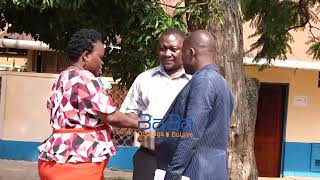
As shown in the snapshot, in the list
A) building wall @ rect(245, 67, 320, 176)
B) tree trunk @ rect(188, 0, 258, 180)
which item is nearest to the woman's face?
tree trunk @ rect(188, 0, 258, 180)

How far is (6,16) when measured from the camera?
5.62 metres

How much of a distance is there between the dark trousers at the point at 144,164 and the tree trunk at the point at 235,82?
4.10 ft

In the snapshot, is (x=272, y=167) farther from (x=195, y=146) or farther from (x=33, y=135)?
(x=195, y=146)

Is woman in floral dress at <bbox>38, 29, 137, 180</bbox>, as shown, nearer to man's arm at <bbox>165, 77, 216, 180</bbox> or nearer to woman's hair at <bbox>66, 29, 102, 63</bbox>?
woman's hair at <bbox>66, 29, 102, 63</bbox>

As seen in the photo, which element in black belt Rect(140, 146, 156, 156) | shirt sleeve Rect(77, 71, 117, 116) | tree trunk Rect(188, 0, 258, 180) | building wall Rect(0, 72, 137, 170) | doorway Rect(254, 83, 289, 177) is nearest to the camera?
shirt sleeve Rect(77, 71, 117, 116)

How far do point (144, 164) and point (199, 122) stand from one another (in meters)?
0.86

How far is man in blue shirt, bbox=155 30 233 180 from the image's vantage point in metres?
2.61

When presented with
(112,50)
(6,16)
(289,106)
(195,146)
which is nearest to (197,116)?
(195,146)

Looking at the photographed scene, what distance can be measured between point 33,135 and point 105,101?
21.8 feet

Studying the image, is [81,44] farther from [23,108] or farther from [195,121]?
[23,108]

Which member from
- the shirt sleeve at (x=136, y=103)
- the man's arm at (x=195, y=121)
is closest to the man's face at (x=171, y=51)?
the shirt sleeve at (x=136, y=103)

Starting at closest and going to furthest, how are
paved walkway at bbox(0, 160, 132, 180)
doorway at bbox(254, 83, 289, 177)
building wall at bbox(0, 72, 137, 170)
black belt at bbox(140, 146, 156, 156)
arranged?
1. black belt at bbox(140, 146, 156, 156)
2. paved walkway at bbox(0, 160, 132, 180)
3. building wall at bbox(0, 72, 137, 170)
4. doorway at bbox(254, 83, 289, 177)

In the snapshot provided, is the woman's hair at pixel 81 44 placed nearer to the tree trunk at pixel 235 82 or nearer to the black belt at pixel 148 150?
the black belt at pixel 148 150

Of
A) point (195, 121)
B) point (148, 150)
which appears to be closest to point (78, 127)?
point (148, 150)
